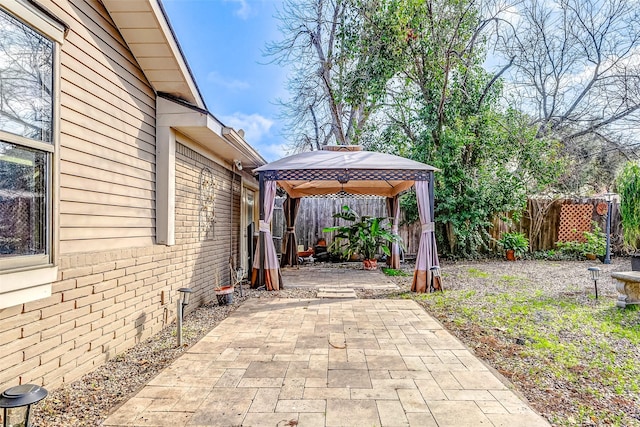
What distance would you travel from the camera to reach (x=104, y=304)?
10.9 feet

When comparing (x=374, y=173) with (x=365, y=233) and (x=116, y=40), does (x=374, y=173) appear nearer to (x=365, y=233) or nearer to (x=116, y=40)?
(x=365, y=233)

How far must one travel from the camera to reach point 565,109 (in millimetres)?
13969

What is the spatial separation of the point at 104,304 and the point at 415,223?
9814 millimetres

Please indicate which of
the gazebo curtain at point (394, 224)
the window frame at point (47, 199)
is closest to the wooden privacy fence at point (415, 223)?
the gazebo curtain at point (394, 224)

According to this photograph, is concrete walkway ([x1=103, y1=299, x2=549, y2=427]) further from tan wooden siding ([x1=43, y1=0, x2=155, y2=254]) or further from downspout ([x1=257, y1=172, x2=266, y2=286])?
downspout ([x1=257, y1=172, x2=266, y2=286])

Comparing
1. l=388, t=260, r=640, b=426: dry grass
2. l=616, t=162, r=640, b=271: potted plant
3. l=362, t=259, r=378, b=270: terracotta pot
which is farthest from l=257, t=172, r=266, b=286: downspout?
l=616, t=162, r=640, b=271: potted plant

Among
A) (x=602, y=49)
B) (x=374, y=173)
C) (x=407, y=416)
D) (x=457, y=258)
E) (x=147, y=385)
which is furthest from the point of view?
(x=602, y=49)

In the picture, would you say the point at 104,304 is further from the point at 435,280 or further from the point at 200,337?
the point at 435,280

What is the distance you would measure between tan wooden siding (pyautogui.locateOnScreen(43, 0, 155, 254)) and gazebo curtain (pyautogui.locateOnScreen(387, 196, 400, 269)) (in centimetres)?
678

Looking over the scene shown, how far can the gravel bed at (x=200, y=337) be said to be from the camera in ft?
8.45

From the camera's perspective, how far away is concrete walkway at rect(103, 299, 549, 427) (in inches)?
97.0

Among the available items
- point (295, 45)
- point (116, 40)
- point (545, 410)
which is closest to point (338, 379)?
point (545, 410)

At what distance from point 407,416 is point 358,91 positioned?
9.19 m

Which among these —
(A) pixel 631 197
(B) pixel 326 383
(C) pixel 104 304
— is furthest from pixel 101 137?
(A) pixel 631 197
